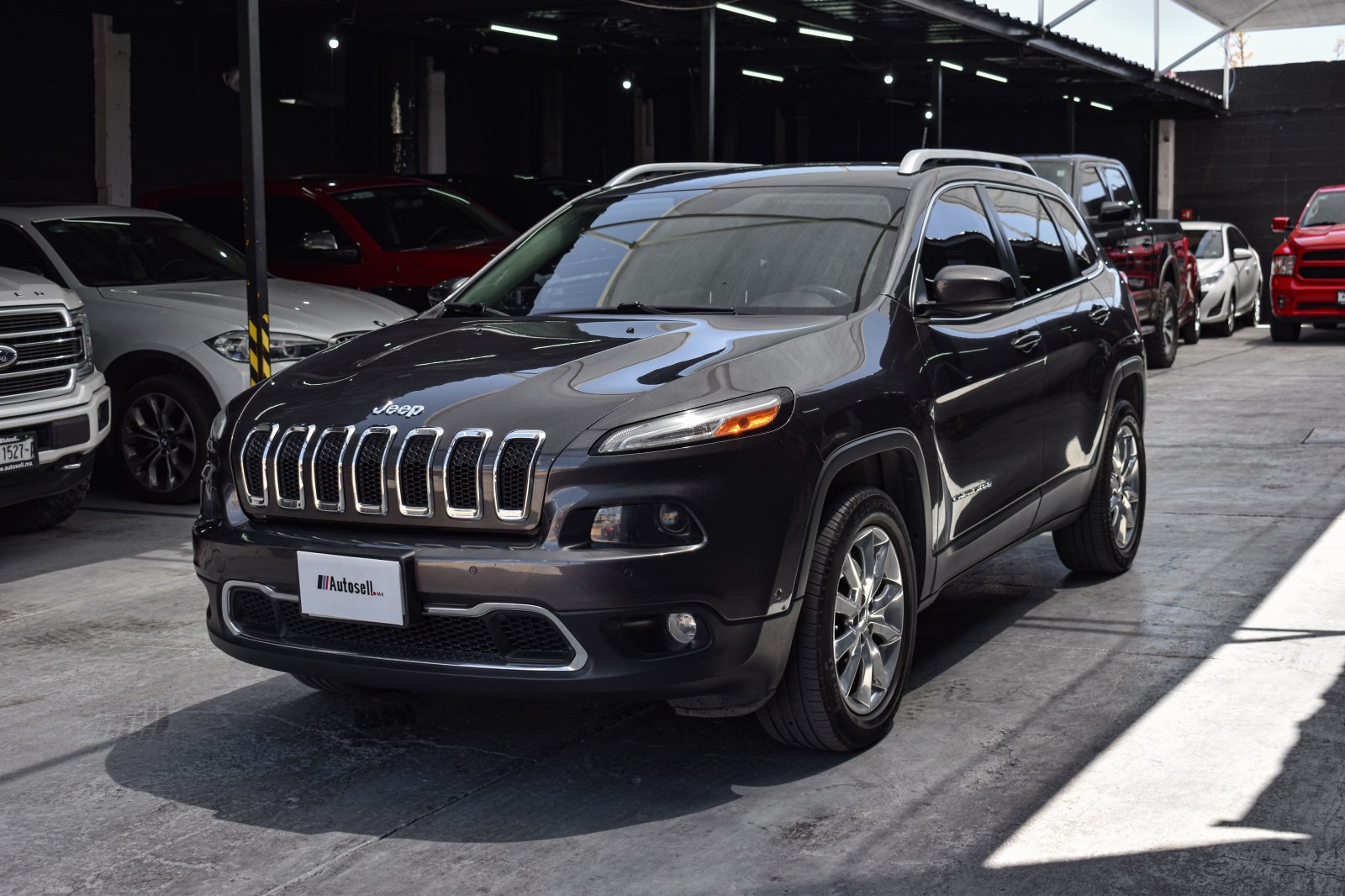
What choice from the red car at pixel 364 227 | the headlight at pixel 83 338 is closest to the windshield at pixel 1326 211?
the red car at pixel 364 227

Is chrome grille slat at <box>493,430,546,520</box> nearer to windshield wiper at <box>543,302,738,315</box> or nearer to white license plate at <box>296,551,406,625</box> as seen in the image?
white license plate at <box>296,551,406,625</box>

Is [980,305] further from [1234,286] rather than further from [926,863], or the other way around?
[1234,286]

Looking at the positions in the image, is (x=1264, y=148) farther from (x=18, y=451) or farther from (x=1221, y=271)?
(x=18, y=451)

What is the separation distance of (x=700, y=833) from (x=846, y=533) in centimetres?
88

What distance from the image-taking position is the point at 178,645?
5695mm

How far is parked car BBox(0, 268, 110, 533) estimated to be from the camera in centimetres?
709

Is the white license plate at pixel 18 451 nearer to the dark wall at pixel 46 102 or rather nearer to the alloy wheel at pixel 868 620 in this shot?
the alloy wheel at pixel 868 620

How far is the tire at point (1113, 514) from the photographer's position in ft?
20.5

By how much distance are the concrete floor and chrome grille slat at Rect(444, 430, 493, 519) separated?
2.60 feet

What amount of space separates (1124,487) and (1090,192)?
891cm

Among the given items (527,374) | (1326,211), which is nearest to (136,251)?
(527,374)

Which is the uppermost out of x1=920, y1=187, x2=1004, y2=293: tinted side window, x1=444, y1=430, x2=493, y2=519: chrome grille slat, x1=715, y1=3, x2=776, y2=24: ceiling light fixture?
x1=715, y1=3, x2=776, y2=24: ceiling light fixture

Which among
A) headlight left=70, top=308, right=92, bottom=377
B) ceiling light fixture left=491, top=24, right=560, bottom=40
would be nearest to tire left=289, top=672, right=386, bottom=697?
headlight left=70, top=308, right=92, bottom=377

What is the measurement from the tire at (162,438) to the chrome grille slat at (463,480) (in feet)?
16.9
